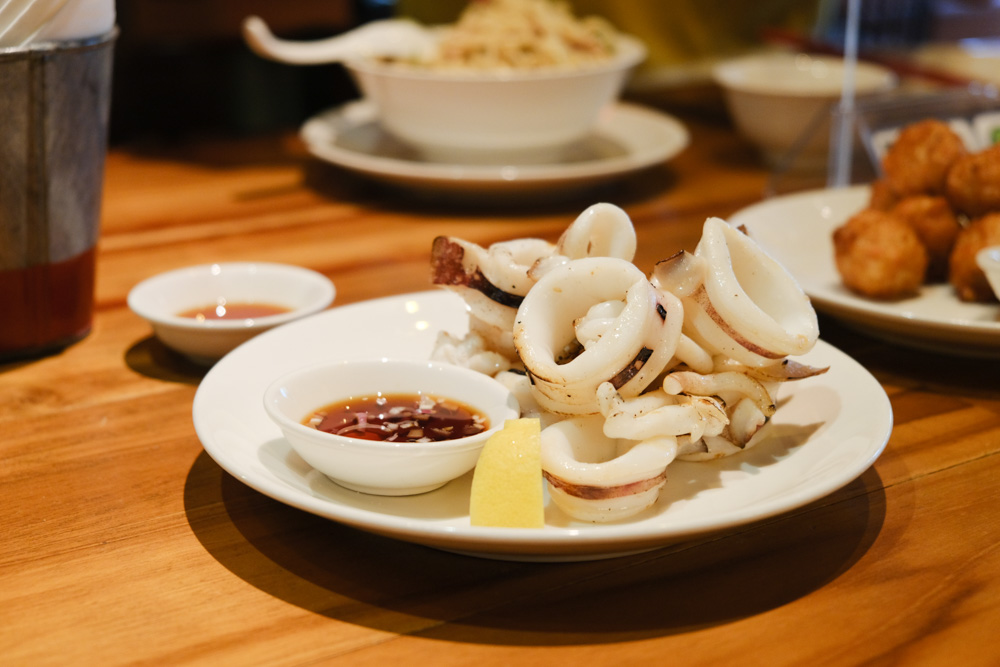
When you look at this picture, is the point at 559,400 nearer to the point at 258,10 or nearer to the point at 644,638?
the point at 644,638

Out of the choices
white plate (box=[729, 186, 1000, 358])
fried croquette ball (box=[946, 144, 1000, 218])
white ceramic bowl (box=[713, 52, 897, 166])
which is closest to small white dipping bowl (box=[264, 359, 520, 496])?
white plate (box=[729, 186, 1000, 358])

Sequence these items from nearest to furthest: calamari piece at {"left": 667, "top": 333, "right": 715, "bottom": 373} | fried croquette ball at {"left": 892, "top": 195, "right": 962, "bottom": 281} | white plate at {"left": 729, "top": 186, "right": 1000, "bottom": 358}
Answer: calamari piece at {"left": 667, "top": 333, "right": 715, "bottom": 373} → white plate at {"left": 729, "top": 186, "right": 1000, "bottom": 358} → fried croquette ball at {"left": 892, "top": 195, "right": 962, "bottom": 281}

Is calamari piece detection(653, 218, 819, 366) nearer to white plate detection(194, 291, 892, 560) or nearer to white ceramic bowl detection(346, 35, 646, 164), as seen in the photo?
white plate detection(194, 291, 892, 560)

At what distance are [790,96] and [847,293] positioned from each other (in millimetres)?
1156

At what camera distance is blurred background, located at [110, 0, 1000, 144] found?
384 centimetres

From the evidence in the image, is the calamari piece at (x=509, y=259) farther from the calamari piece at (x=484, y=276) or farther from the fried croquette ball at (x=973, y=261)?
the fried croquette ball at (x=973, y=261)

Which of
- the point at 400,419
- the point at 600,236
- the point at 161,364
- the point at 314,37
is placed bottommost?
the point at 161,364

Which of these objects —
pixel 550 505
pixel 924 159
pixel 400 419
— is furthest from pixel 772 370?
pixel 924 159

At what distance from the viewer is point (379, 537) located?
1.11 m

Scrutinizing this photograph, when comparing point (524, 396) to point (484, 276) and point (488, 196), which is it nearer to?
point (484, 276)

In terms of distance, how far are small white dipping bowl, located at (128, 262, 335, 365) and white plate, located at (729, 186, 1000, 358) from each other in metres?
0.79

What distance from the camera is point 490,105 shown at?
8.18 ft

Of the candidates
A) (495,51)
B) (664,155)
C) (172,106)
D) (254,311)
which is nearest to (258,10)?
(172,106)

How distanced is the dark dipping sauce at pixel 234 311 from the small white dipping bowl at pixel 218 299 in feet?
0.04
